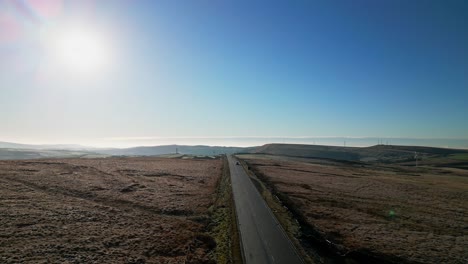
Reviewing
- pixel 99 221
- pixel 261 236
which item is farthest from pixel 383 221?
pixel 99 221

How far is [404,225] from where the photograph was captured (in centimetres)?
3650

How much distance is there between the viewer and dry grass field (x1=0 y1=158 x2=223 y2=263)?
76.7 ft

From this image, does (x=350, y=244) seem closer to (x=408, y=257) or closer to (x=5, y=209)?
(x=408, y=257)

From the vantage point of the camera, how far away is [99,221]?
31.7 meters

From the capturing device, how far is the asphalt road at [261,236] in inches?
950

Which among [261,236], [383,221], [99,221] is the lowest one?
[383,221]

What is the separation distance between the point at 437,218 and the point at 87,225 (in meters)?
45.1

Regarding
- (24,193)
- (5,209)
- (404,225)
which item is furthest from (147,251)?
(404,225)

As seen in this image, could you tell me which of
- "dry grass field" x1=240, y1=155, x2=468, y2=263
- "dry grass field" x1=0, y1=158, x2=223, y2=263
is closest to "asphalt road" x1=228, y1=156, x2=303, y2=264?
"dry grass field" x1=240, y1=155, x2=468, y2=263

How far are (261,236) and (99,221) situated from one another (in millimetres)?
17697

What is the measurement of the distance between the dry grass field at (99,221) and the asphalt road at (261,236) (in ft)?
11.7

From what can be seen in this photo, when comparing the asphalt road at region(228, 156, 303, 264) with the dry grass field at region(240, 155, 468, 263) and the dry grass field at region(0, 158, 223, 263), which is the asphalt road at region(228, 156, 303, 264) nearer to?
the dry grass field at region(240, 155, 468, 263)

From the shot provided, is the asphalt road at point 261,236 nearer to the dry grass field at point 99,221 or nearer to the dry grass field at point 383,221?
the dry grass field at point 383,221

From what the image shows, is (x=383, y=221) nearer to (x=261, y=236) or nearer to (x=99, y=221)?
(x=261, y=236)
